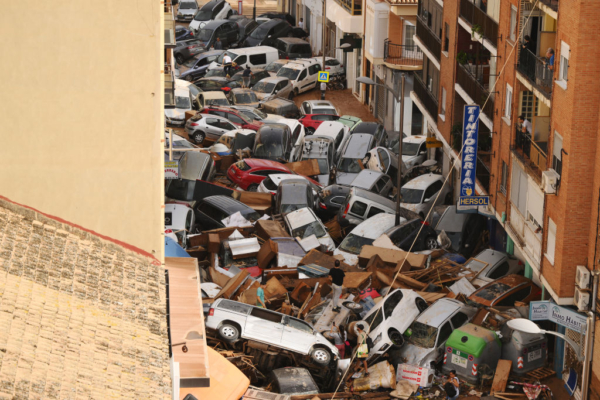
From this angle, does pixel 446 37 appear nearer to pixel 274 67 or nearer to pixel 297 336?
pixel 297 336

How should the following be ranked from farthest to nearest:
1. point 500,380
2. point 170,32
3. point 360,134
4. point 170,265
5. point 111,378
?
1. point 360,134
2. point 170,32
3. point 500,380
4. point 170,265
5. point 111,378

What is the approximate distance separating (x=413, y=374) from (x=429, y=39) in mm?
19302

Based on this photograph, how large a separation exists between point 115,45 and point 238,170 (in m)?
19.8

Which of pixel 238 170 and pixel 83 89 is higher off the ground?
pixel 83 89

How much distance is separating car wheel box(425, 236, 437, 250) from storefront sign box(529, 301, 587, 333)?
819 centimetres

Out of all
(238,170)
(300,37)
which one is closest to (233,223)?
(238,170)

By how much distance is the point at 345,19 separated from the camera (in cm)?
4991

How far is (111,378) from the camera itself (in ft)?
35.0

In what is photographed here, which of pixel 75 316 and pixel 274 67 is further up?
pixel 75 316

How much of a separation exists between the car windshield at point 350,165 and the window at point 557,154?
49.9 feet

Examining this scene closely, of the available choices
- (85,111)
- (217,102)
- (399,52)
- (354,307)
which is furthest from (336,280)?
(217,102)

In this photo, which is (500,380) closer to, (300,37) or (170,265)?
(170,265)

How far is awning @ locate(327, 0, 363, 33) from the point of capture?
4897cm

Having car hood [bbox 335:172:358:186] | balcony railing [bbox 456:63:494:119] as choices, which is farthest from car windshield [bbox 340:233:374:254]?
car hood [bbox 335:172:358:186]
